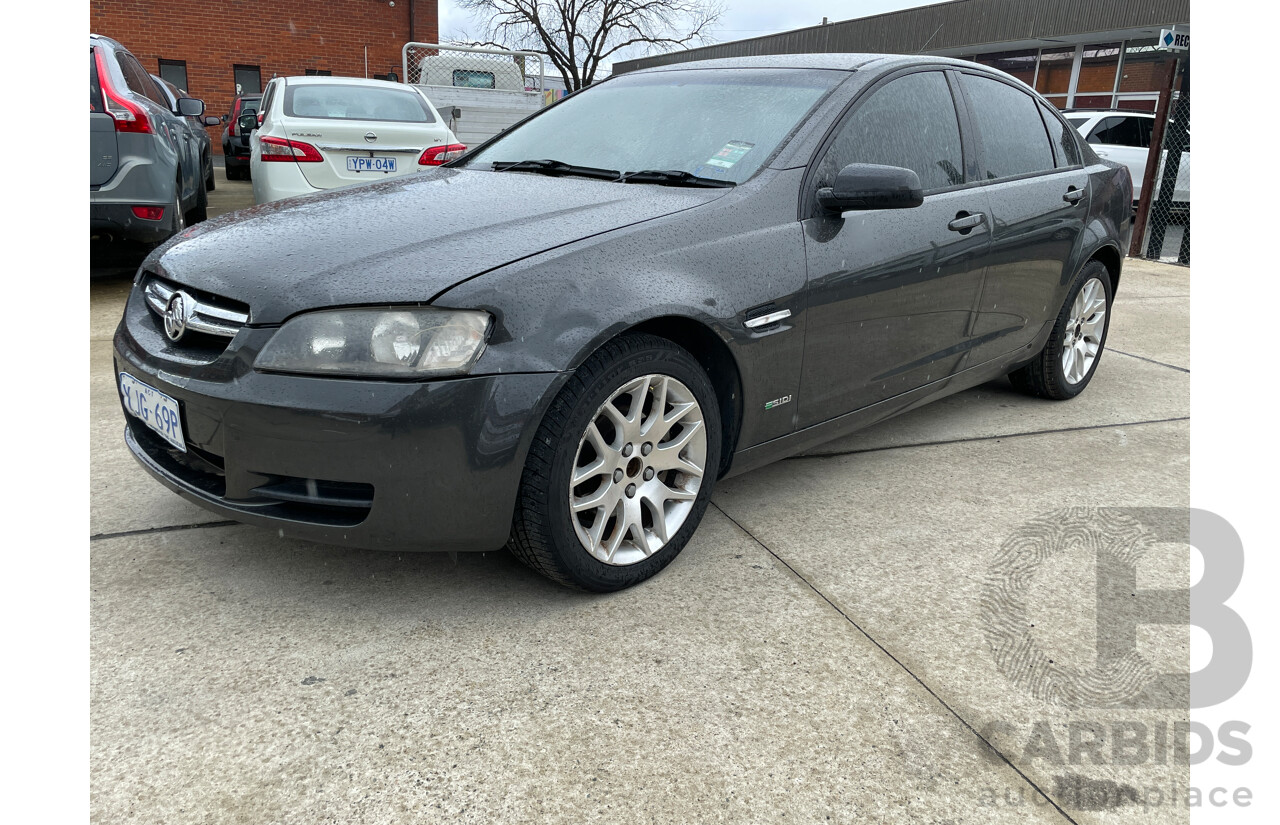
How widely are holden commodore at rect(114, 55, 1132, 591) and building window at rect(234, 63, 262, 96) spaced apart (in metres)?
23.5

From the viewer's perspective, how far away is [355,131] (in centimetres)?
705

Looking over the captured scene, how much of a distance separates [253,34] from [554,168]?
24.0 meters

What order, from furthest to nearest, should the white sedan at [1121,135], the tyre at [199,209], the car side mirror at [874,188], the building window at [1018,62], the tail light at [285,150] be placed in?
the building window at [1018,62]
the white sedan at [1121,135]
the tyre at [199,209]
the tail light at [285,150]
the car side mirror at [874,188]

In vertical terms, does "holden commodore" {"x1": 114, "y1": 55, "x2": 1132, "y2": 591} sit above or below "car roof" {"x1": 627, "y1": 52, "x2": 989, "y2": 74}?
below

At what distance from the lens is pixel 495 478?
2.15 metres

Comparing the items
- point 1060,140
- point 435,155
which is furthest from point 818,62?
point 435,155

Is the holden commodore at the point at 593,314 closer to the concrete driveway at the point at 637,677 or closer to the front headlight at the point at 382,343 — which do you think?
the front headlight at the point at 382,343

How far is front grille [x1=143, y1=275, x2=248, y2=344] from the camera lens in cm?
221

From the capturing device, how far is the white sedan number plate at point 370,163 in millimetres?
7090

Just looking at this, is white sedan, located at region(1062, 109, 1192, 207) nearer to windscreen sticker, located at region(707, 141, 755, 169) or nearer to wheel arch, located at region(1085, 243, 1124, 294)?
wheel arch, located at region(1085, 243, 1124, 294)

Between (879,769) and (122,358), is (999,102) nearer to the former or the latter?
(879,769)

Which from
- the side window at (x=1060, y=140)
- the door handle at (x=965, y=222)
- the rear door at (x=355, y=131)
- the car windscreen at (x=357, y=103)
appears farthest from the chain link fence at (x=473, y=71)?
the door handle at (x=965, y=222)

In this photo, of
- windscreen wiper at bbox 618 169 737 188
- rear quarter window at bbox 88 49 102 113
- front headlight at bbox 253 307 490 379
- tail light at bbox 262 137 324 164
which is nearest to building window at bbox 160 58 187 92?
tail light at bbox 262 137 324 164

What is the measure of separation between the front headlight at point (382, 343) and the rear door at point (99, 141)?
14.2ft
